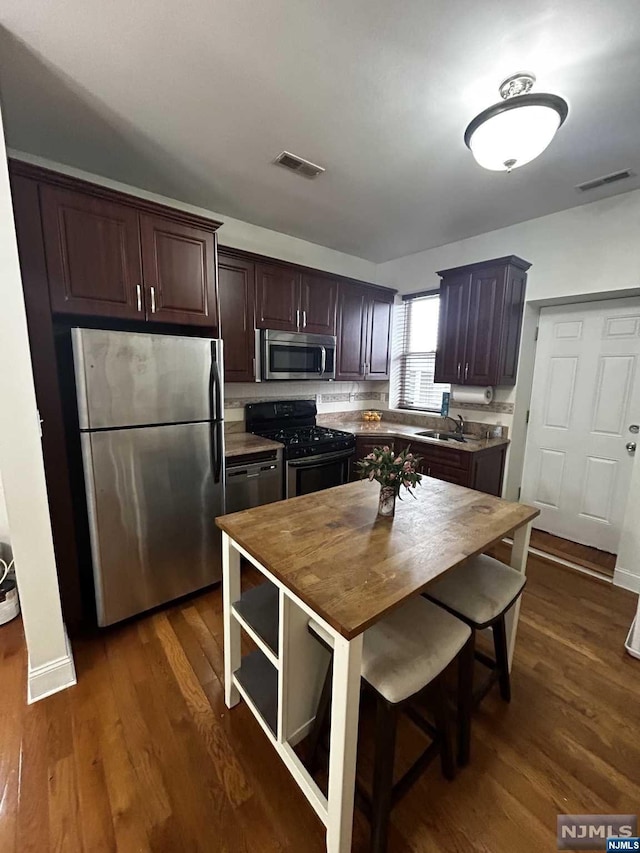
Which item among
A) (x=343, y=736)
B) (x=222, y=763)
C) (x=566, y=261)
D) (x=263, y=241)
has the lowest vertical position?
(x=222, y=763)

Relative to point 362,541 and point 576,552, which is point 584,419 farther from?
point 362,541

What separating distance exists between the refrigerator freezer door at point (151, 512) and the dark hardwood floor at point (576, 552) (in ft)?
9.26

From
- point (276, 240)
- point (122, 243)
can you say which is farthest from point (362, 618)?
point (276, 240)

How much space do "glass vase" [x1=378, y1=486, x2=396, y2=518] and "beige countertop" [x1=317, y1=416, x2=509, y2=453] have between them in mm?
1617

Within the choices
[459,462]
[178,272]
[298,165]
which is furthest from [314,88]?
[459,462]

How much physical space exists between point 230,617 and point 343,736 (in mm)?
746

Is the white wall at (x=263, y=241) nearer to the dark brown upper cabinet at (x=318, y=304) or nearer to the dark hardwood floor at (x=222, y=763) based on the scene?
the dark brown upper cabinet at (x=318, y=304)

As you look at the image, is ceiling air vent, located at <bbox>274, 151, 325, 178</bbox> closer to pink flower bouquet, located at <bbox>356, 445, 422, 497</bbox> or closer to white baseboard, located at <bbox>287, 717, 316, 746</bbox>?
pink flower bouquet, located at <bbox>356, 445, 422, 497</bbox>

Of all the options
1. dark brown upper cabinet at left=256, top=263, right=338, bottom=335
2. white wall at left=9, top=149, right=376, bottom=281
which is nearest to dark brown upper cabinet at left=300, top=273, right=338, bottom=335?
dark brown upper cabinet at left=256, top=263, right=338, bottom=335

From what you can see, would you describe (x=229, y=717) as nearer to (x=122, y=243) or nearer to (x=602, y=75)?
(x=122, y=243)

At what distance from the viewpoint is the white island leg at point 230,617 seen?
57.9 inches

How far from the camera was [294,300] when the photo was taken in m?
3.13

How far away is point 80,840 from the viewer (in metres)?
1.13

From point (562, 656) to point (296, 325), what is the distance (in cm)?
300
